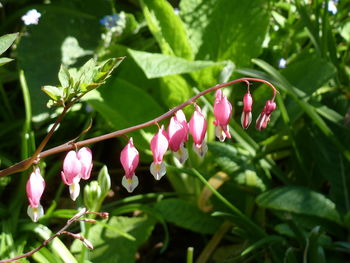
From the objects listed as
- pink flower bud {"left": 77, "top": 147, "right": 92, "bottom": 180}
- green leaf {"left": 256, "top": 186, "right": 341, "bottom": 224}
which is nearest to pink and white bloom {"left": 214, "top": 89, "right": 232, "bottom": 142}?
pink flower bud {"left": 77, "top": 147, "right": 92, "bottom": 180}

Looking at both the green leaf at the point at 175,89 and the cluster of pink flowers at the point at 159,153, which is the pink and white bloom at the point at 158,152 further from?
the green leaf at the point at 175,89

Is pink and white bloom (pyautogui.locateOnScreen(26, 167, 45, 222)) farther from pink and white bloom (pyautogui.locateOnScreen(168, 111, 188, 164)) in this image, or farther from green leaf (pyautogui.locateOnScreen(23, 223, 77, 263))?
green leaf (pyautogui.locateOnScreen(23, 223, 77, 263))

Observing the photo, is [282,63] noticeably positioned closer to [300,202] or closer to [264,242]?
[300,202]

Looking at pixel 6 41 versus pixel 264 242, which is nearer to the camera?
pixel 6 41

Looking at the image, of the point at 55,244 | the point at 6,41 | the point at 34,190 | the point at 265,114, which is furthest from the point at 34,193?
the point at 55,244

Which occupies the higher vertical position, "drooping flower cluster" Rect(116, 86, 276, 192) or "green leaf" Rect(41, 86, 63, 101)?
"green leaf" Rect(41, 86, 63, 101)

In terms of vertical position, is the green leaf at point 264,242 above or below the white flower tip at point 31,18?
below

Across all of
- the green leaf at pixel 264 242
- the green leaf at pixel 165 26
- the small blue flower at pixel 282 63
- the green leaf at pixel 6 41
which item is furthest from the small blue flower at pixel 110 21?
the green leaf at pixel 6 41

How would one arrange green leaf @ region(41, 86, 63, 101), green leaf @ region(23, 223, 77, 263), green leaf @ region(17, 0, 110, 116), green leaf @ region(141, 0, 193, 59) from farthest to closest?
green leaf @ region(17, 0, 110, 116) < green leaf @ region(141, 0, 193, 59) < green leaf @ region(23, 223, 77, 263) < green leaf @ region(41, 86, 63, 101)
